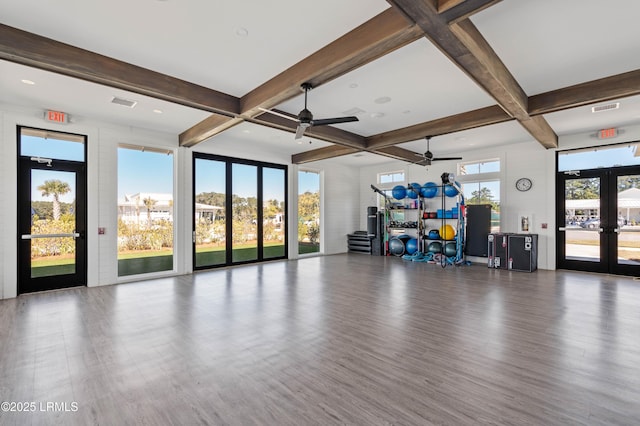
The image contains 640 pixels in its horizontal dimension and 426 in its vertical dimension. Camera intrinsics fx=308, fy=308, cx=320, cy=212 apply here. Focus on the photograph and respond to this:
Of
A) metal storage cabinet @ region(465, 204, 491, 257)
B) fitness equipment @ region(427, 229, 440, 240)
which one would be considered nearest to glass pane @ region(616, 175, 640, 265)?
metal storage cabinet @ region(465, 204, 491, 257)

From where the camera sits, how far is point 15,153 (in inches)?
207

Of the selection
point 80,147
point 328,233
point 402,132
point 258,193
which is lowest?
point 328,233

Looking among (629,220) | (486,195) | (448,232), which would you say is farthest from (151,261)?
(629,220)

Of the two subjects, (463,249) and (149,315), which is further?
(463,249)

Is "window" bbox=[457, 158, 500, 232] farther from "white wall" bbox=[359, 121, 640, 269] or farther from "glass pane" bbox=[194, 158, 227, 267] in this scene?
"glass pane" bbox=[194, 158, 227, 267]

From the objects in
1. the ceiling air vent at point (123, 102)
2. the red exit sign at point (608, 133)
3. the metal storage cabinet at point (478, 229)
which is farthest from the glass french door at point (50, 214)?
the red exit sign at point (608, 133)

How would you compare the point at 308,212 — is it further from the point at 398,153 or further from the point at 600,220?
the point at 600,220

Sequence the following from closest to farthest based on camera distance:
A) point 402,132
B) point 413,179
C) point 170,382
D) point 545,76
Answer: point 170,382 → point 545,76 → point 402,132 → point 413,179

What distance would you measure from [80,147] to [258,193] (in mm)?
4071

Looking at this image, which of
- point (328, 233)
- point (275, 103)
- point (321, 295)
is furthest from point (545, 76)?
point (328, 233)

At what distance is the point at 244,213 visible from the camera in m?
8.42

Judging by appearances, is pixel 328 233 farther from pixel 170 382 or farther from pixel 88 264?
pixel 170 382

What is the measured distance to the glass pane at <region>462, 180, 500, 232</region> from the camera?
8.47m

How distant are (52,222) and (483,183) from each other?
10.2 meters
